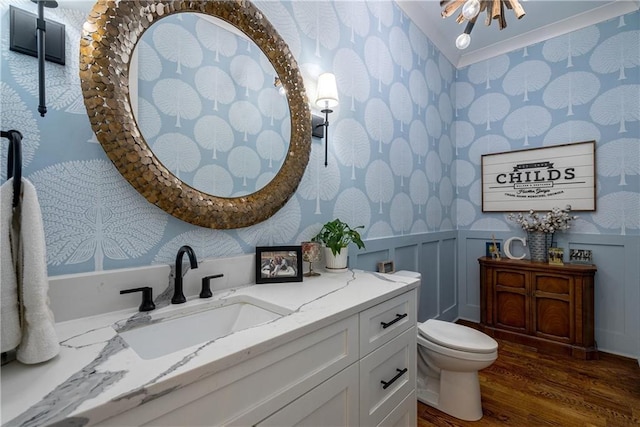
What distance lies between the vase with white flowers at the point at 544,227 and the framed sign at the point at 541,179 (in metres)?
0.09

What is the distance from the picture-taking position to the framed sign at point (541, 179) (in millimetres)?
2559

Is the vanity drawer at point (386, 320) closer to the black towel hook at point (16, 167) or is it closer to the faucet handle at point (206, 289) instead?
the faucet handle at point (206, 289)

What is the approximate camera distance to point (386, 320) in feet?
3.97

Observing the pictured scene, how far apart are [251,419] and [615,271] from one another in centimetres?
315

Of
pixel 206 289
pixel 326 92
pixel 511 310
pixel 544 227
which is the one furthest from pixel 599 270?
pixel 206 289

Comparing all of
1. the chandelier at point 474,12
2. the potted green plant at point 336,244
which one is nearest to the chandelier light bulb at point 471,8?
the chandelier at point 474,12

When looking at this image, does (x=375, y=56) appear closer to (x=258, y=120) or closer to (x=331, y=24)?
(x=331, y=24)

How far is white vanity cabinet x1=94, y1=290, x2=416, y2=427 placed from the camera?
25.0 inches

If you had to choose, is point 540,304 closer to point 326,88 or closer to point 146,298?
point 326,88

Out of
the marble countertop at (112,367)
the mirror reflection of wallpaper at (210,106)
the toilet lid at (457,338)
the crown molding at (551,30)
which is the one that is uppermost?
the crown molding at (551,30)

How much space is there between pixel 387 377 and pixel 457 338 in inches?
30.2

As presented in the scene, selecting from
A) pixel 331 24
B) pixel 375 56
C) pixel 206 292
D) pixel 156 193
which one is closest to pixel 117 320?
pixel 206 292

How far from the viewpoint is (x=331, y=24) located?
5.90 ft

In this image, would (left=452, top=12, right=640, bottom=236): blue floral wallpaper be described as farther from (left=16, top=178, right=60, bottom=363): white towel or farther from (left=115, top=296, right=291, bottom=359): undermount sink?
(left=16, top=178, right=60, bottom=363): white towel
